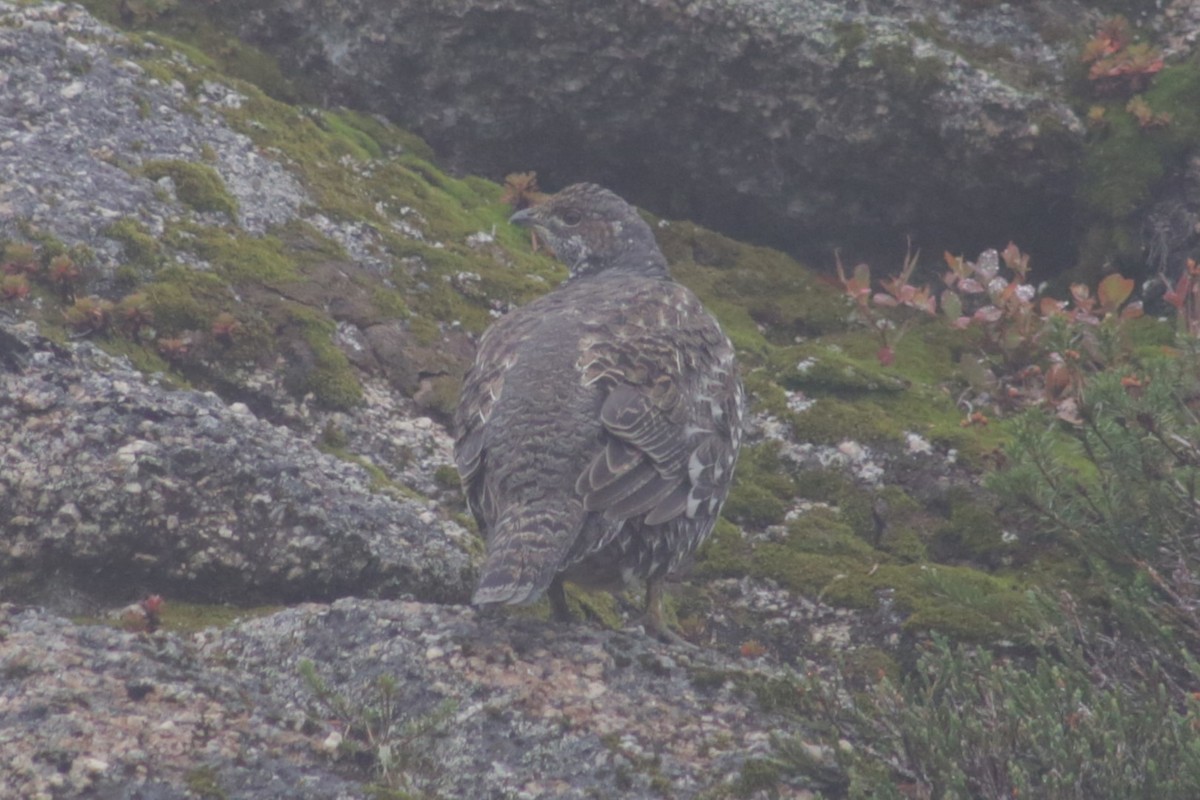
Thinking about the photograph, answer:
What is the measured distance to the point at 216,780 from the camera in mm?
4500

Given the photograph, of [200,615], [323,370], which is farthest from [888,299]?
[200,615]

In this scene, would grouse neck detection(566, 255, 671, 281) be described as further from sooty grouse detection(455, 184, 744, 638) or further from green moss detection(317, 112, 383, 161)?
green moss detection(317, 112, 383, 161)

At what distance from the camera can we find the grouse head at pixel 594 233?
8438 millimetres

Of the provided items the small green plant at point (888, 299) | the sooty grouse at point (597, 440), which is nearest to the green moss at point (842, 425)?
the small green plant at point (888, 299)

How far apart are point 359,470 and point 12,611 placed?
188 cm

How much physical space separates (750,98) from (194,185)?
160 inches

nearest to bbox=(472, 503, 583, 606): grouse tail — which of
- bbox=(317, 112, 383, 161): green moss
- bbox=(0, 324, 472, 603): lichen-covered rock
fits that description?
bbox=(0, 324, 472, 603): lichen-covered rock

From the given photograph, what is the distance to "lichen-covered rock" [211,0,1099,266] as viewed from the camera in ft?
33.8

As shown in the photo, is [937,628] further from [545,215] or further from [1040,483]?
[545,215]

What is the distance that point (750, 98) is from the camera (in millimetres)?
10555

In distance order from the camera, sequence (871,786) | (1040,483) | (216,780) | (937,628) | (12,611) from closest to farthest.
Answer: (216,780) < (871,786) < (12,611) < (1040,483) < (937,628)

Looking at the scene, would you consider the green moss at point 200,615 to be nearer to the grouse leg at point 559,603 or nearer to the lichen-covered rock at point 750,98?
the grouse leg at point 559,603

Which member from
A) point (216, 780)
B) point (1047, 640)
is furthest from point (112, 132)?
point (1047, 640)

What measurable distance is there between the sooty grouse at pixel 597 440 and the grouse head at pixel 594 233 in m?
1.10
